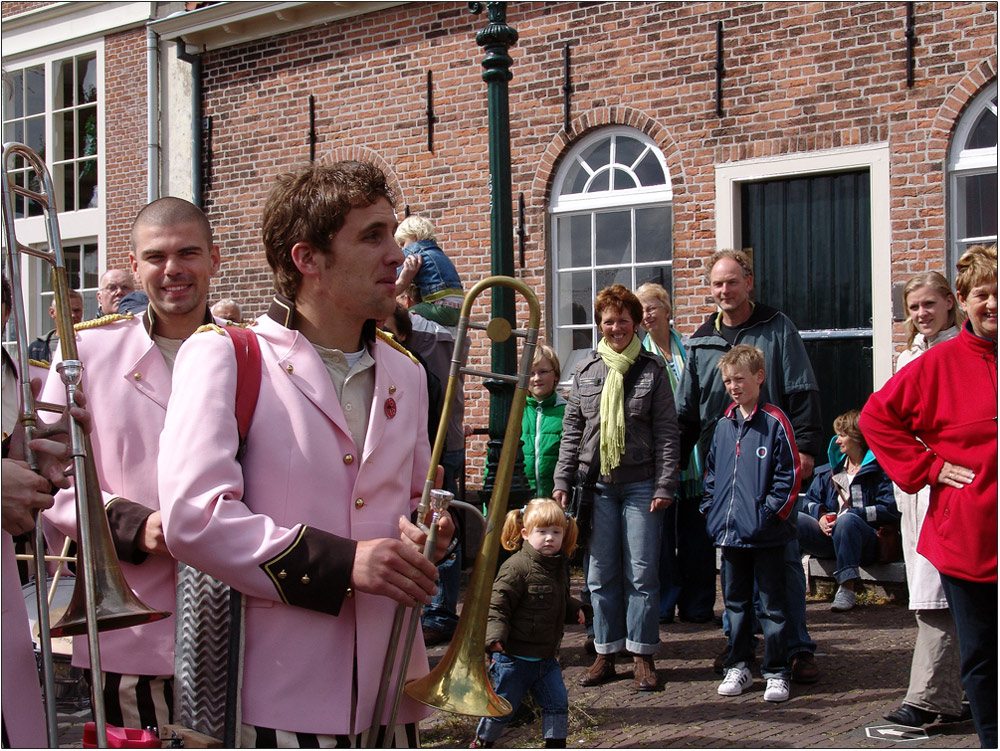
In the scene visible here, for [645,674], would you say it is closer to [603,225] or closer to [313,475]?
[313,475]

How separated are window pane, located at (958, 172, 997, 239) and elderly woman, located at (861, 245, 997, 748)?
474cm

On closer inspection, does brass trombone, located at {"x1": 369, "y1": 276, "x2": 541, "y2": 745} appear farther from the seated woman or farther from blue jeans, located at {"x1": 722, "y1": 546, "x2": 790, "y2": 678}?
the seated woman

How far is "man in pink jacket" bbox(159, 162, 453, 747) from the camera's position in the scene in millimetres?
1967

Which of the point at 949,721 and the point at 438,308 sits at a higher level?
the point at 438,308

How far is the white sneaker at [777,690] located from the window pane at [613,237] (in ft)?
17.8

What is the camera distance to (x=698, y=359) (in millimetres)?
5996

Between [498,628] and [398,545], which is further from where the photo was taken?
[498,628]

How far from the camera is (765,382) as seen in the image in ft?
18.7

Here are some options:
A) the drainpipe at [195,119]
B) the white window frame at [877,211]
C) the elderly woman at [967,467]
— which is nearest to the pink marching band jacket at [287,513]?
the elderly woman at [967,467]

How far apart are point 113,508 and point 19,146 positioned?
877mm

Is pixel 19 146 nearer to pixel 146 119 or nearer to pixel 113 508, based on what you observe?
pixel 113 508

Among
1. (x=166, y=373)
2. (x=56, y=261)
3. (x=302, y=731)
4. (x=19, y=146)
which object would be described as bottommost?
(x=302, y=731)

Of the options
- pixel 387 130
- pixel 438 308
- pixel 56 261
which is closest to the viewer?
pixel 56 261

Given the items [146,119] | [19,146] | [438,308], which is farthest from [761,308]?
[146,119]
